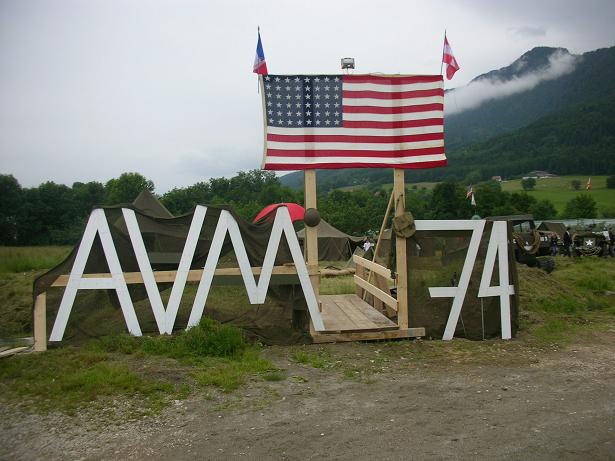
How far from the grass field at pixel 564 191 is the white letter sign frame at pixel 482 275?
66.6 metres

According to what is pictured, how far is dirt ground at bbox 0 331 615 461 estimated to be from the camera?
4.74 meters

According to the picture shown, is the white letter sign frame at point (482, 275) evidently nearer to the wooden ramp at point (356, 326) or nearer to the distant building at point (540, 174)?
the wooden ramp at point (356, 326)

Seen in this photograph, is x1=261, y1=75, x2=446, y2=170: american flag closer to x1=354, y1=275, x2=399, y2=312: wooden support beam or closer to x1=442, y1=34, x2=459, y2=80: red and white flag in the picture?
x1=442, y1=34, x2=459, y2=80: red and white flag

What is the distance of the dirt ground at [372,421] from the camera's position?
15.5 feet

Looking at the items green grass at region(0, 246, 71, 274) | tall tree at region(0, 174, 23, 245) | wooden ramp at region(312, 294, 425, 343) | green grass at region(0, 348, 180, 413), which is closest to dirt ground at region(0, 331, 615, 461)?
green grass at region(0, 348, 180, 413)

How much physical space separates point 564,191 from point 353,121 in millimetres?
82911

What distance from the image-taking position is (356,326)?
922 centimetres

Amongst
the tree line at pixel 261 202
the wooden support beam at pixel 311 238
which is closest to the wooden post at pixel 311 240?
the wooden support beam at pixel 311 238

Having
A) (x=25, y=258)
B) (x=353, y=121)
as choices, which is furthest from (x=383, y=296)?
(x=25, y=258)

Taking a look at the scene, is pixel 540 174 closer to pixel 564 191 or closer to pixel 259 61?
pixel 564 191

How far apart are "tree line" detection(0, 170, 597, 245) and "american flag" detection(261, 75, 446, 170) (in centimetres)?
2042

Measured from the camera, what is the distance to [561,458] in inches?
175

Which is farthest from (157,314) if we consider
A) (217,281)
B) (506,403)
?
(506,403)

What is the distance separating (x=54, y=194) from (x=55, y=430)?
46651 millimetres
